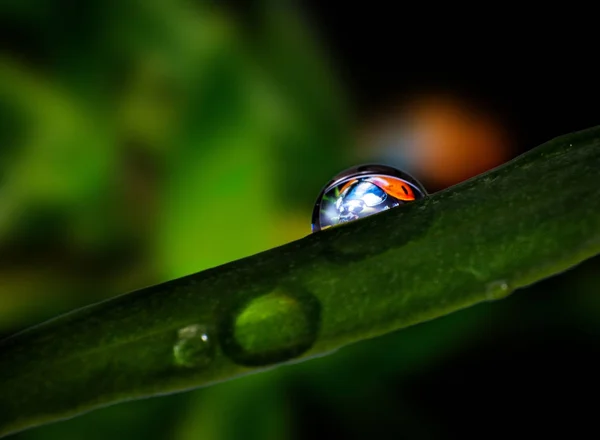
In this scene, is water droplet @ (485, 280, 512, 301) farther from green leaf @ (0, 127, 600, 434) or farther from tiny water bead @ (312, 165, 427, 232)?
tiny water bead @ (312, 165, 427, 232)

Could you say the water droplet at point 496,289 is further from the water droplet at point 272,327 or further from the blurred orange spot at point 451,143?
the blurred orange spot at point 451,143

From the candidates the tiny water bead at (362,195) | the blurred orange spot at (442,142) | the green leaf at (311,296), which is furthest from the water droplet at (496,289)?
the blurred orange spot at (442,142)

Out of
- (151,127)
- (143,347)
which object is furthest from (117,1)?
(143,347)

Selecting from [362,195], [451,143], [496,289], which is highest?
[451,143]

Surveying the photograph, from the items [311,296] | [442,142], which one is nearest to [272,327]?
[311,296]

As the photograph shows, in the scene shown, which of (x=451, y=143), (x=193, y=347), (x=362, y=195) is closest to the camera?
(x=193, y=347)

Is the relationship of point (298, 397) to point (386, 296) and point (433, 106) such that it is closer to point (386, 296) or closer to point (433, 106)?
point (433, 106)

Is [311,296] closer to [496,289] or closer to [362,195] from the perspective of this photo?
[496,289]
